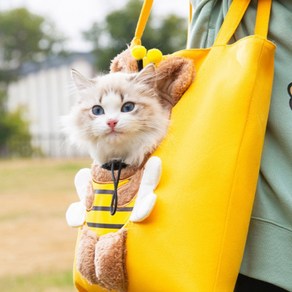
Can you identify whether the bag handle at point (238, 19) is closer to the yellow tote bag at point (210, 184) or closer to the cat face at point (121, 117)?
the yellow tote bag at point (210, 184)

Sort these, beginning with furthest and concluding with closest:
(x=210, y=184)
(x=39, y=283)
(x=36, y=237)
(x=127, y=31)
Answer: (x=127, y=31)
(x=36, y=237)
(x=39, y=283)
(x=210, y=184)

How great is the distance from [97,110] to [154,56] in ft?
0.47

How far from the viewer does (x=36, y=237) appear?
5.40 meters

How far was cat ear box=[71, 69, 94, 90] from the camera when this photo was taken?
4.28 feet

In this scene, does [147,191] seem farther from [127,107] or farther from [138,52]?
[138,52]

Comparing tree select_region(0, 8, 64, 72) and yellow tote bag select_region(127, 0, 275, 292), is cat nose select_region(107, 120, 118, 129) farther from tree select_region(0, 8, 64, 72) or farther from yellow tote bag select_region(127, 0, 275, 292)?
tree select_region(0, 8, 64, 72)

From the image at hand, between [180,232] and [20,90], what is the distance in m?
24.2

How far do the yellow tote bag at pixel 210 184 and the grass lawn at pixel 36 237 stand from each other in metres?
2.63

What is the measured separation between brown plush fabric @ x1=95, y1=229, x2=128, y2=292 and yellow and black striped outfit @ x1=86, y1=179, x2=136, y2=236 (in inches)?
0.9

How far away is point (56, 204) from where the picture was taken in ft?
24.1

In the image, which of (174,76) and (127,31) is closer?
(174,76)

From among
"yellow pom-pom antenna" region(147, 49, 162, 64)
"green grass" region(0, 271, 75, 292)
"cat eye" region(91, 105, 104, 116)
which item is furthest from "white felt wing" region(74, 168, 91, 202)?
"green grass" region(0, 271, 75, 292)

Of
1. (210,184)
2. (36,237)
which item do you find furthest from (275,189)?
(36,237)

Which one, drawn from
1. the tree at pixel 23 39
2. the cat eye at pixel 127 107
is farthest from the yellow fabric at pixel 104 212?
the tree at pixel 23 39
